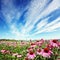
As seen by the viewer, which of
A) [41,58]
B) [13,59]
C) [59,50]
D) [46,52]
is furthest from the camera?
[13,59]

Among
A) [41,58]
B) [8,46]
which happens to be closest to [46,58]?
[41,58]

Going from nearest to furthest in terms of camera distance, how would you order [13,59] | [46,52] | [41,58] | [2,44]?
[46,52], [41,58], [13,59], [2,44]

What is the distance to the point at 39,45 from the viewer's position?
224 cm

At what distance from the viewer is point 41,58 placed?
6.15ft

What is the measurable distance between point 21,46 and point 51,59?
6.88ft

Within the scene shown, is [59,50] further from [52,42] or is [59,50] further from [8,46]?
[8,46]

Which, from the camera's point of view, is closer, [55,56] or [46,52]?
[46,52]

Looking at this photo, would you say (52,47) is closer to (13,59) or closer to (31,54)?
(31,54)

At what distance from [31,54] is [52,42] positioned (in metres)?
0.23

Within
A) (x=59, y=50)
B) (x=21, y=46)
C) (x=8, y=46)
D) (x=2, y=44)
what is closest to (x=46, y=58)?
(x=59, y=50)

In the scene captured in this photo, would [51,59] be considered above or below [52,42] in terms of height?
below

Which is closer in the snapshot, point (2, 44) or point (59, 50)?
point (59, 50)

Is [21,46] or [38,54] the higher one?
[21,46]

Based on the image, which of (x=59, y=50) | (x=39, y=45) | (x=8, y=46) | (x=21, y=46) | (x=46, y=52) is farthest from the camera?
(x=8, y=46)
